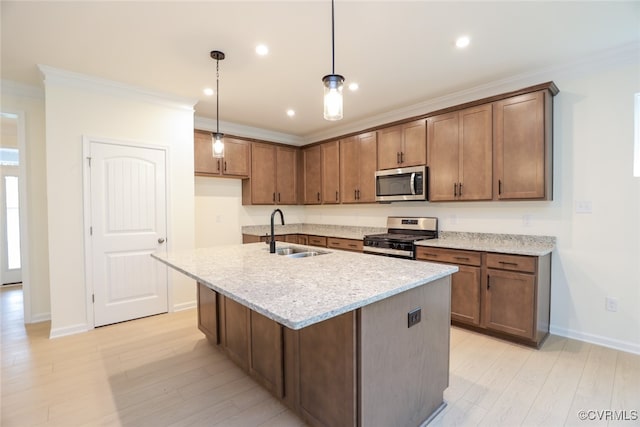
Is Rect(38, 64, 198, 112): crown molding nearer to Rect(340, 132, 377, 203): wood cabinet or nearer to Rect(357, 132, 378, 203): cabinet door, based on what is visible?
Rect(340, 132, 377, 203): wood cabinet

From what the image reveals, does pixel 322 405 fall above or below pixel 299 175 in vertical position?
below

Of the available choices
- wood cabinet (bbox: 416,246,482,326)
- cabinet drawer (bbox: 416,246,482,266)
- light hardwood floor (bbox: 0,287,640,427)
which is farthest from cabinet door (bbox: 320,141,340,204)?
light hardwood floor (bbox: 0,287,640,427)

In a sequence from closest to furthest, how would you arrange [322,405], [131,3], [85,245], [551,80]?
[322,405] < [131,3] < [551,80] < [85,245]

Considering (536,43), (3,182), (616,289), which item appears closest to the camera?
(536,43)

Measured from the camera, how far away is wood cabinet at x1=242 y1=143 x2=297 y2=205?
15.6 ft

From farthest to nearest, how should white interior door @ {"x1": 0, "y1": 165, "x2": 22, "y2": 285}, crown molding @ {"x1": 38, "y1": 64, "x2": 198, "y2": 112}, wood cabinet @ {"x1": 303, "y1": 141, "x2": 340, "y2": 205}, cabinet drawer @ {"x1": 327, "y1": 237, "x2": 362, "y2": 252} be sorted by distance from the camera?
white interior door @ {"x1": 0, "y1": 165, "x2": 22, "y2": 285} → wood cabinet @ {"x1": 303, "y1": 141, "x2": 340, "y2": 205} → cabinet drawer @ {"x1": 327, "y1": 237, "x2": 362, "y2": 252} → crown molding @ {"x1": 38, "y1": 64, "x2": 198, "y2": 112}

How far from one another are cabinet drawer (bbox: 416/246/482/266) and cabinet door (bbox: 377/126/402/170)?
3.95 feet

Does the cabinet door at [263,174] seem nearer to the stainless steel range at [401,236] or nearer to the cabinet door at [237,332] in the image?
the stainless steel range at [401,236]

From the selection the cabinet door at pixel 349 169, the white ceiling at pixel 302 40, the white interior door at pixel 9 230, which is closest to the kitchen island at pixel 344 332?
the white ceiling at pixel 302 40

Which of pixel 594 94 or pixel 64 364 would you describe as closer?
pixel 64 364

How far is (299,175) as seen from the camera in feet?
17.3

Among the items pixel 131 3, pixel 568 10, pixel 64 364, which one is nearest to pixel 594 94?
pixel 568 10

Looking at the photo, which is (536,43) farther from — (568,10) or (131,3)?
(131,3)

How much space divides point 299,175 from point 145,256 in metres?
2.69
